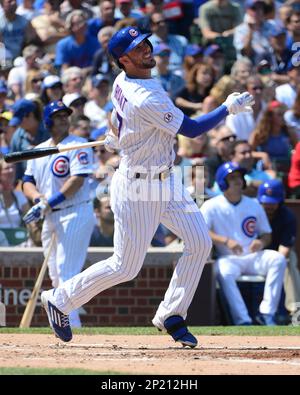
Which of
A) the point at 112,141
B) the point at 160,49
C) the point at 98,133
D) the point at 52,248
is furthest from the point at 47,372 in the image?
the point at 160,49

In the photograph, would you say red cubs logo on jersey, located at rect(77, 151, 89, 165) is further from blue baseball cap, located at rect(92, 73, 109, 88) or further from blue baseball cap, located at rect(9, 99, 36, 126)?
blue baseball cap, located at rect(92, 73, 109, 88)

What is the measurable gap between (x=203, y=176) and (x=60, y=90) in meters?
2.16

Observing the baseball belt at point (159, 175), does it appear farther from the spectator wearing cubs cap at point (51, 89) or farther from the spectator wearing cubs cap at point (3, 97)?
the spectator wearing cubs cap at point (3, 97)

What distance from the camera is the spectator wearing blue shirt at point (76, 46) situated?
14656 mm

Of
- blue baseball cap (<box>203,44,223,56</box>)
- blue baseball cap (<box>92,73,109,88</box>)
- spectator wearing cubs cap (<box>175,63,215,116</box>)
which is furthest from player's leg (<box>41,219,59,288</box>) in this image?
blue baseball cap (<box>203,44,223,56</box>)

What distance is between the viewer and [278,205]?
476 inches

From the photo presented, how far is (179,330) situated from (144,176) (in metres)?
1.11

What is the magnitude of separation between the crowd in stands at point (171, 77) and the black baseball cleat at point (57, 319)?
13.2 feet

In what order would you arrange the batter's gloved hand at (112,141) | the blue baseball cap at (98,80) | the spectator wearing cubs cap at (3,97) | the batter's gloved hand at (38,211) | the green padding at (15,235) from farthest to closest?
the blue baseball cap at (98,80)
the spectator wearing cubs cap at (3,97)
the green padding at (15,235)
the batter's gloved hand at (38,211)
the batter's gloved hand at (112,141)

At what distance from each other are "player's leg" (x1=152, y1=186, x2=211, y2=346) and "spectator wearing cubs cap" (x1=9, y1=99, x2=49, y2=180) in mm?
5043

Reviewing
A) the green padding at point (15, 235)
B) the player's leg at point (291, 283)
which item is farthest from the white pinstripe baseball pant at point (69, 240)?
the player's leg at point (291, 283)

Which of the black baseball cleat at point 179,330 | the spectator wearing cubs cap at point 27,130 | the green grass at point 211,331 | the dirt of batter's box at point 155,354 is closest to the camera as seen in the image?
the dirt of batter's box at point 155,354

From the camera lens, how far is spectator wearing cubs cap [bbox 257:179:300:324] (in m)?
11.9

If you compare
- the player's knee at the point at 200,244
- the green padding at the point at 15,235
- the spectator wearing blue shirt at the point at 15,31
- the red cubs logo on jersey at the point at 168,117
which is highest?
the spectator wearing blue shirt at the point at 15,31
